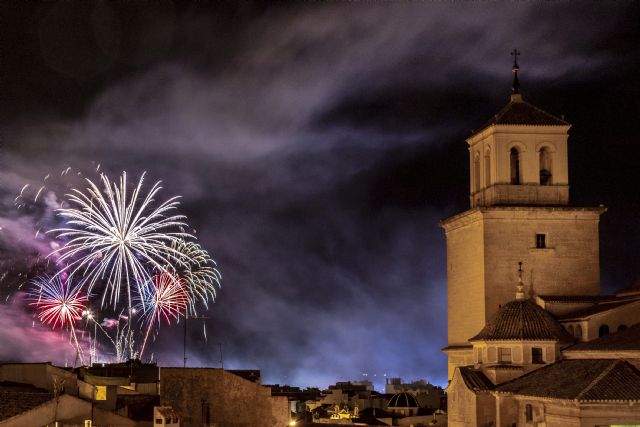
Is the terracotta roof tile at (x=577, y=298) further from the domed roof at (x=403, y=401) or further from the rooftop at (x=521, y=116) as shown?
the domed roof at (x=403, y=401)

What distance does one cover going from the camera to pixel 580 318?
3800 centimetres

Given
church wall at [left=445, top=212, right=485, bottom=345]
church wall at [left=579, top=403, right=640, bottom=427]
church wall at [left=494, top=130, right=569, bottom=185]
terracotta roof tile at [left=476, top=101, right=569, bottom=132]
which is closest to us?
church wall at [left=579, top=403, right=640, bottom=427]

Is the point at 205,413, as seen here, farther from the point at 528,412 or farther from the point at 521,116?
the point at 521,116

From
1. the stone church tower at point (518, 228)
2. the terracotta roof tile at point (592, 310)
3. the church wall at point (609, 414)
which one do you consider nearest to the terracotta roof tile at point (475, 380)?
the stone church tower at point (518, 228)

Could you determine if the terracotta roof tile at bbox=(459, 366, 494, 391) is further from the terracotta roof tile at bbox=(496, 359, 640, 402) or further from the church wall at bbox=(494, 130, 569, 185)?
the church wall at bbox=(494, 130, 569, 185)

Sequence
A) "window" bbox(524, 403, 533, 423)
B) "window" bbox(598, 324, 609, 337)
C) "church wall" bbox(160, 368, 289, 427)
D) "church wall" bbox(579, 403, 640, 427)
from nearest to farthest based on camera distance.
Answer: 1. "church wall" bbox(579, 403, 640, 427)
2. "church wall" bbox(160, 368, 289, 427)
3. "window" bbox(524, 403, 533, 423)
4. "window" bbox(598, 324, 609, 337)

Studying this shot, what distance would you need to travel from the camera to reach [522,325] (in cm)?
3797

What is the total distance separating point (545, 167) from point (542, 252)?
3.52 metres

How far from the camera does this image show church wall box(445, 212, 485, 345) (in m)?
42.0

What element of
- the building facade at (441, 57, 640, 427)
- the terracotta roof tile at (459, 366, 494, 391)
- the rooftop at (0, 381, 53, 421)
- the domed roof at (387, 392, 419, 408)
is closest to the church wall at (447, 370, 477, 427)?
the building facade at (441, 57, 640, 427)

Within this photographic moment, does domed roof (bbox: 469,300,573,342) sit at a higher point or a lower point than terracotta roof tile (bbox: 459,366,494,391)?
higher

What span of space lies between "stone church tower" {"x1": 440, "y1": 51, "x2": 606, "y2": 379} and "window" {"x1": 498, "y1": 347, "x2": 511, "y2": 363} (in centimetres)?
329

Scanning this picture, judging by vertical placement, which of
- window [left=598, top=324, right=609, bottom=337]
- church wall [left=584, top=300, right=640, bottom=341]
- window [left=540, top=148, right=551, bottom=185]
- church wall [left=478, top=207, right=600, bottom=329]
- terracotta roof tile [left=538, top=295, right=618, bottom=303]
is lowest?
window [left=598, top=324, right=609, bottom=337]

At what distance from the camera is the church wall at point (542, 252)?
41469 millimetres
